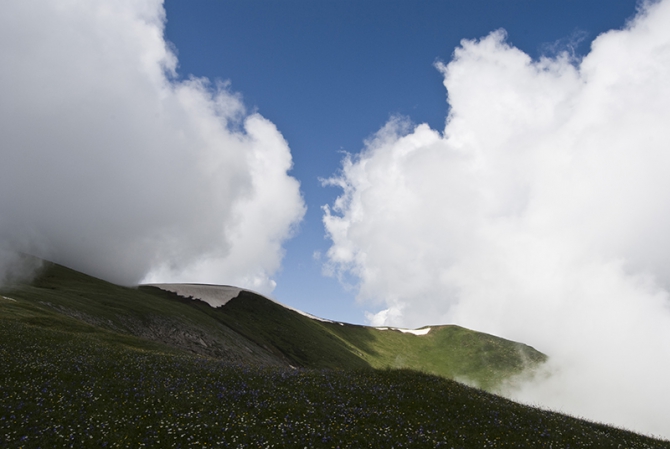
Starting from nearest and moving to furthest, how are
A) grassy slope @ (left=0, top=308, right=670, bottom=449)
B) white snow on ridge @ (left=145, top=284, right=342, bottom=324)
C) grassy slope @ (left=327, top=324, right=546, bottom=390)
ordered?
grassy slope @ (left=0, top=308, right=670, bottom=449), white snow on ridge @ (left=145, top=284, right=342, bottom=324), grassy slope @ (left=327, top=324, right=546, bottom=390)

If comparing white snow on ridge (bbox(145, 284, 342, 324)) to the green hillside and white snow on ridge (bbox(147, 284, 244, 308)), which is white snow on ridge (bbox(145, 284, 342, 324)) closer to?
white snow on ridge (bbox(147, 284, 244, 308))

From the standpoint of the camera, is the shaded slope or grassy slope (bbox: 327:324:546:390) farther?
grassy slope (bbox: 327:324:546:390)

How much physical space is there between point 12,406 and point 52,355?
10437 mm

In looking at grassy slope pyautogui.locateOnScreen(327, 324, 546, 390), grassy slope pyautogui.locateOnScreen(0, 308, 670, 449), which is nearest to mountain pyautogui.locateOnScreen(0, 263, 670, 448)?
grassy slope pyautogui.locateOnScreen(0, 308, 670, 449)

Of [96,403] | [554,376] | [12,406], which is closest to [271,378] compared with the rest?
[96,403]

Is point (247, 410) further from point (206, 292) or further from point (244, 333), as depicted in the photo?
point (206, 292)

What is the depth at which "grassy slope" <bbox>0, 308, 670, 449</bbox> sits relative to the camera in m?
15.1

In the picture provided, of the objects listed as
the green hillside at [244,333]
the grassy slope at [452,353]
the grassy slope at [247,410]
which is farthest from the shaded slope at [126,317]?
the grassy slope at [452,353]

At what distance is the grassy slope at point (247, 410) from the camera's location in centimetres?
1506

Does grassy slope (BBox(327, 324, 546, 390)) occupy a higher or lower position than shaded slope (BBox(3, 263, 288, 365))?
higher

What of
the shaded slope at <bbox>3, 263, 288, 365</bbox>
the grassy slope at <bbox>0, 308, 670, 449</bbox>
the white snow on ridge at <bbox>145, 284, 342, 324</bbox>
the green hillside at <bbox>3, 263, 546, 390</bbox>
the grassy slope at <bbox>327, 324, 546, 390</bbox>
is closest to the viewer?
the grassy slope at <bbox>0, 308, 670, 449</bbox>

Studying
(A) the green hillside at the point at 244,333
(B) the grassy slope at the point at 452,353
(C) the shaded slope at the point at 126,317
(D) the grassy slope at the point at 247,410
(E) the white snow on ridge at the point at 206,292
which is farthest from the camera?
(B) the grassy slope at the point at 452,353

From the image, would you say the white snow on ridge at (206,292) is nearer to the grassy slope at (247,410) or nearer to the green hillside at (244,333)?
the green hillside at (244,333)

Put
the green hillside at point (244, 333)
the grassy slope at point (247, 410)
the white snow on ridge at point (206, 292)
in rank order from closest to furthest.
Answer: the grassy slope at point (247, 410) < the green hillside at point (244, 333) < the white snow on ridge at point (206, 292)
